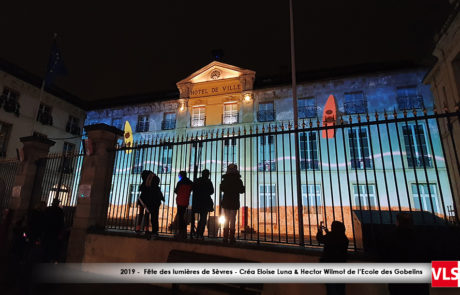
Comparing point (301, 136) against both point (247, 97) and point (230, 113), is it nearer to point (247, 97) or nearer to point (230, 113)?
point (247, 97)

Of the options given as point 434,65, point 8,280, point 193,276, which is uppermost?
point 434,65

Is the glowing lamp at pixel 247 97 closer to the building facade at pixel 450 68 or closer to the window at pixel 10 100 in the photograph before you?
the building facade at pixel 450 68

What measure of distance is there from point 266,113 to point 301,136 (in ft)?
12.6

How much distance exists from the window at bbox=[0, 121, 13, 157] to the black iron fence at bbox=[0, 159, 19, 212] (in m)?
8.66

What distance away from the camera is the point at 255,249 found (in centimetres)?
405

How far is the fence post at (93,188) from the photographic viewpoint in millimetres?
5750

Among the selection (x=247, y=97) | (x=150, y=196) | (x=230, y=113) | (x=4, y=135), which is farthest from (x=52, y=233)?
(x=4, y=135)

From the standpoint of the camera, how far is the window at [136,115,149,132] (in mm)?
18766

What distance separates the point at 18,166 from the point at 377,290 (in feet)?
38.7

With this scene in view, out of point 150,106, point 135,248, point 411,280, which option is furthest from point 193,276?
point 150,106

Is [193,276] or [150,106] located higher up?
[150,106]

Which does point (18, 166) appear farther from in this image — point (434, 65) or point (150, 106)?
point (434, 65)
